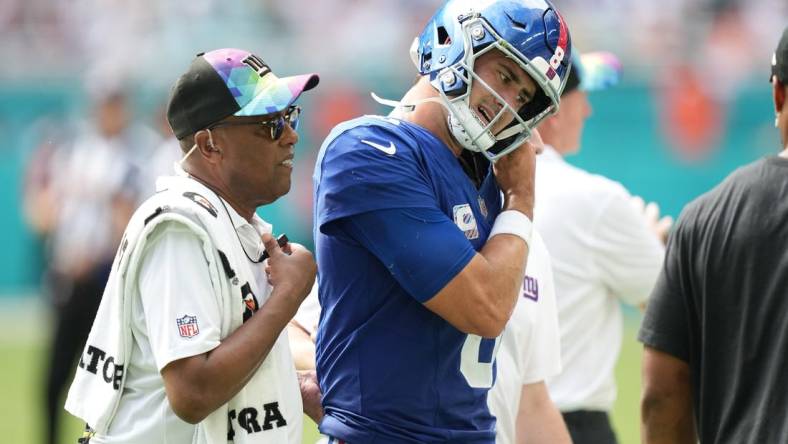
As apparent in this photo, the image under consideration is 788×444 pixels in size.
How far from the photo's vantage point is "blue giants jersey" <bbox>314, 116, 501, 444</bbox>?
10.1 feet

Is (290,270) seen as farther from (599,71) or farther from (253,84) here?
(599,71)

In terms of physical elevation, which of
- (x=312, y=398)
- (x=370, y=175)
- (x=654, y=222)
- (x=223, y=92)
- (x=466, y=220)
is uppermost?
(x=223, y=92)

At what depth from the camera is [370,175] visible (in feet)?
10.2

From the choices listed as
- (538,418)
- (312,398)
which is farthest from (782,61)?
(312,398)

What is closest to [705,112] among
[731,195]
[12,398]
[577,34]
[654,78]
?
[654,78]

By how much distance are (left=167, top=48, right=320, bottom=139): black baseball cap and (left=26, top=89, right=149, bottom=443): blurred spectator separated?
5.67 meters

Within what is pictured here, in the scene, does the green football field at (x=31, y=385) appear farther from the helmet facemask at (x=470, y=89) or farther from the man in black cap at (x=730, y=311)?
the helmet facemask at (x=470, y=89)

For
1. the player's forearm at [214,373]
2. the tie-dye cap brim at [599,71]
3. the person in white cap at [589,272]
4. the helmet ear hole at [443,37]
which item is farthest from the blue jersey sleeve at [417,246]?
the tie-dye cap brim at [599,71]

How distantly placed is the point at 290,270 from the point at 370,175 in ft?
1.39

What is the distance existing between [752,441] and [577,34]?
1434 centimetres

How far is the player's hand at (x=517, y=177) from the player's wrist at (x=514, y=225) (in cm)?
4

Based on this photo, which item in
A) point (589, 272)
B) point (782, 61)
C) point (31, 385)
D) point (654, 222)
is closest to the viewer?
point (782, 61)

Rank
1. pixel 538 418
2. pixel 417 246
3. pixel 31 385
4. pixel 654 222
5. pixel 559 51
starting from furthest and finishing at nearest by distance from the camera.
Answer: pixel 31 385 < pixel 654 222 < pixel 538 418 < pixel 559 51 < pixel 417 246

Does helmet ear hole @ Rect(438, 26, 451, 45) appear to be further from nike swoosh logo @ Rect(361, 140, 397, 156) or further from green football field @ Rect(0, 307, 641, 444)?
green football field @ Rect(0, 307, 641, 444)
